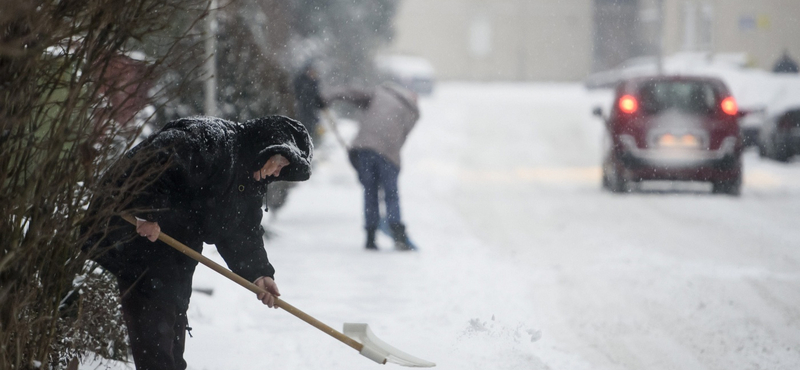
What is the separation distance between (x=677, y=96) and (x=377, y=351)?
34.4 ft

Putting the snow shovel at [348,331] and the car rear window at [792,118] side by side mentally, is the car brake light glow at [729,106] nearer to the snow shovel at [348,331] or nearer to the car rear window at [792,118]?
the car rear window at [792,118]

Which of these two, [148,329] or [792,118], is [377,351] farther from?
[792,118]

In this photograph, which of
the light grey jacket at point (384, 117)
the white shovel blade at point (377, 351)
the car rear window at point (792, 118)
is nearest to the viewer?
the white shovel blade at point (377, 351)

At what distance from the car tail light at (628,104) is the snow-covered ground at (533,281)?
1.09 meters

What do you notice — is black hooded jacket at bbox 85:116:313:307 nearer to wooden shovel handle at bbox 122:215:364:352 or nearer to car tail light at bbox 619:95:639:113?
wooden shovel handle at bbox 122:215:364:352

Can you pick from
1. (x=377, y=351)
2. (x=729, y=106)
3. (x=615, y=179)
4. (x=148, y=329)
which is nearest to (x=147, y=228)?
(x=148, y=329)

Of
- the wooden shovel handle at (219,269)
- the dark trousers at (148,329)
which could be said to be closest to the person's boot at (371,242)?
the wooden shovel handle at (219,269)

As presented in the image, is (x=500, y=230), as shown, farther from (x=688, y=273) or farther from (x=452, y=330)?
(x=452, y=330)

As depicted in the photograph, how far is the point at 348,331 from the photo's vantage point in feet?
16.0

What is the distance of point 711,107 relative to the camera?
46.1 ft

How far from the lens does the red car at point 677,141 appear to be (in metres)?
13.8

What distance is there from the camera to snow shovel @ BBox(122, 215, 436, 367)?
4129mm

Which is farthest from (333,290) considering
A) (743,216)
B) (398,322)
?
Answer: (743,216)

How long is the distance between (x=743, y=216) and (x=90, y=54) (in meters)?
9.51
